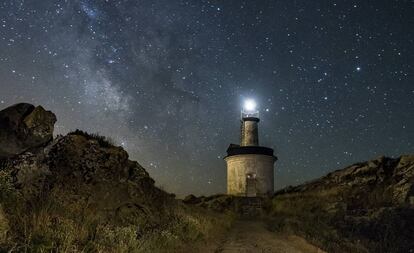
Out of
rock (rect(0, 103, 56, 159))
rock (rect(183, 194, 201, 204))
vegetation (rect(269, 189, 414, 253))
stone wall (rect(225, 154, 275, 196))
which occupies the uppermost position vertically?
stone wall (rect(225, 154, 275, 196))

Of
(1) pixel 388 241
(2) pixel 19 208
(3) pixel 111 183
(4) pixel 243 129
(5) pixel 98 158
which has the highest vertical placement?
(4) pixel 243 129

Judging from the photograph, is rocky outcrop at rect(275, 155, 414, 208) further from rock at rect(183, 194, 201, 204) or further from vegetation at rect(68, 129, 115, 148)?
vegetation at rect(68, 129, 115, 148)

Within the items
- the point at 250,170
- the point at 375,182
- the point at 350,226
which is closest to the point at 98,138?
the point at 350,226

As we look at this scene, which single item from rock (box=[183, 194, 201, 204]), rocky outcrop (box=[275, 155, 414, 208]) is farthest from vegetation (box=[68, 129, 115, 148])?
rock (box=[183, 194, 201, 204])

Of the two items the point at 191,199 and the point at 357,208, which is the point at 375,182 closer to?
the point at 357,208

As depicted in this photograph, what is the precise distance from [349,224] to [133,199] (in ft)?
46.7

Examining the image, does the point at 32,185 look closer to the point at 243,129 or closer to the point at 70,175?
the point at 70,175

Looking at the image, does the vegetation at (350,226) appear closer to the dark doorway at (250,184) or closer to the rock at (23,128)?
the rock at (23,128)

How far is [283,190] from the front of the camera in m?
36.6

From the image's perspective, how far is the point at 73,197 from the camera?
988 centimetres

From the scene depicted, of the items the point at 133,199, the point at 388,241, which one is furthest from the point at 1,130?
the point at 388,241

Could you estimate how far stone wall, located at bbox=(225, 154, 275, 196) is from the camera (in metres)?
40.7

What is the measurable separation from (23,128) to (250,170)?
32.8m

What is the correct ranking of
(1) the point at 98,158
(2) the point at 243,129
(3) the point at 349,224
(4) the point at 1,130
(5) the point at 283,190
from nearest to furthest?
(4) the point at 1,130
(1) the point at 98,158
(3) the point at 349,224
(5) the point at 283,190
(2) the point at 243,129
